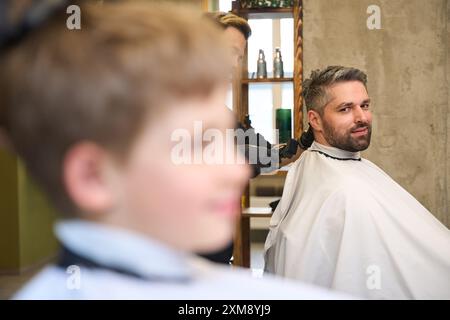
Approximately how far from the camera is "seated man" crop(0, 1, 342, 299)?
55cm

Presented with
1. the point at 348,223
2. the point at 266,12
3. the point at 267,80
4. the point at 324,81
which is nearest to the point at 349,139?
the point at 324,81

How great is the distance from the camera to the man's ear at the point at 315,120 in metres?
1.85

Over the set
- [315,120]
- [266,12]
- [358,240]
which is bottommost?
[358,240]

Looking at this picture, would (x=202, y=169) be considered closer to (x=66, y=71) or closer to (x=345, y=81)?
(x=66, y=71)

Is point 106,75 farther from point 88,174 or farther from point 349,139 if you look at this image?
point 349,139

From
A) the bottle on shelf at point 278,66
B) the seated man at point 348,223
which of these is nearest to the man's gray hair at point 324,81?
the seated man at point 348,223

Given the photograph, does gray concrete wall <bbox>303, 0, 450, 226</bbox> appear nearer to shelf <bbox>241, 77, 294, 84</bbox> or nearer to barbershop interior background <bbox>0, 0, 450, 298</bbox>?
barbershop interior background <bbox>0, 0, 450, 298</bbox>

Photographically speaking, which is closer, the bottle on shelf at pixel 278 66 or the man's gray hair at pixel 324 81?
the man's gray hair at pixel 324 81

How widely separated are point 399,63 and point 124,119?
8.43 ft

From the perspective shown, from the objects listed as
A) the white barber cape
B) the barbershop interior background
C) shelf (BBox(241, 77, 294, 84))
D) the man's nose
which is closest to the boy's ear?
the white barber cape

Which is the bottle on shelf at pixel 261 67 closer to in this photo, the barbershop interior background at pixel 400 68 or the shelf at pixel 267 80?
the shelf at pixel 267 80

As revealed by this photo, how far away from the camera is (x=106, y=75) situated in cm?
55

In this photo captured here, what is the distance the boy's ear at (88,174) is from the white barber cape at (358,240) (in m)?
1.14
